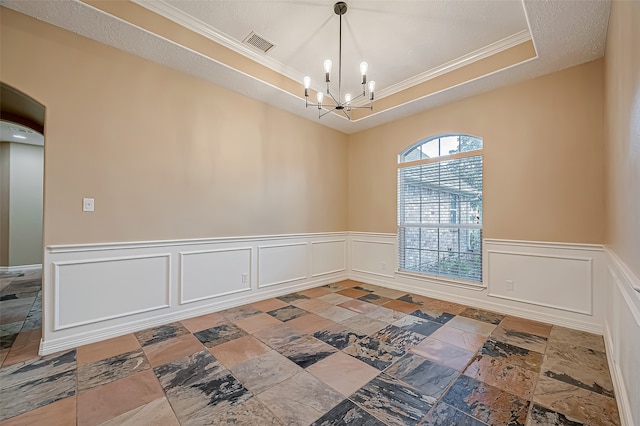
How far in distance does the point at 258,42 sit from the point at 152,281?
2974 mm

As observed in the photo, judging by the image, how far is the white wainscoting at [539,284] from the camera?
2846mm

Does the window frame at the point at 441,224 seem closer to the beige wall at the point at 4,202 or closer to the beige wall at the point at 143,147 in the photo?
the beige wall at the point at 143,147

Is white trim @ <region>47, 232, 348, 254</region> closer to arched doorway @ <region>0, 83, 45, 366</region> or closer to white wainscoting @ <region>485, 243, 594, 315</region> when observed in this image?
white wainscoting @ <region>485, 243, 594, 315</region>

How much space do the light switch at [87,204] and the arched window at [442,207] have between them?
411 cm

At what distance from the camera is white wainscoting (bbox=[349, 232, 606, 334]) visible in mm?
2846

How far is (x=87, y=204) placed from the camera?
258 cm

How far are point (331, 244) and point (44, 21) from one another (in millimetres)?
4407

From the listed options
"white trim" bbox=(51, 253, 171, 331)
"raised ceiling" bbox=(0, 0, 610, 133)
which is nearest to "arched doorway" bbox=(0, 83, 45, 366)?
"white trim" bbox=(51, 253, 171, 331)

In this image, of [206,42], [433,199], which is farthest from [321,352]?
[206,42]

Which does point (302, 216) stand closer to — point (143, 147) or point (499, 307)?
point (143, 147)

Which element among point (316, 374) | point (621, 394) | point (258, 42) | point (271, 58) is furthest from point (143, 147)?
point (621, 394)

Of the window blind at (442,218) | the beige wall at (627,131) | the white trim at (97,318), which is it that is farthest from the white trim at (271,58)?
the white trim at (97,318)

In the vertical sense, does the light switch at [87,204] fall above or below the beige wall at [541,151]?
below

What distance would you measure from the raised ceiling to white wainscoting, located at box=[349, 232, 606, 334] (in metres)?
2.10
